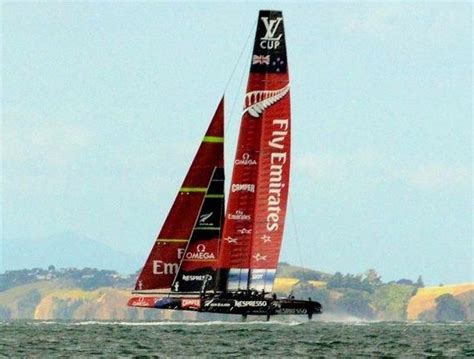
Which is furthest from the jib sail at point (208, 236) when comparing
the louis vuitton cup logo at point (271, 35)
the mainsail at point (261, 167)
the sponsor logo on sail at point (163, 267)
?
the louis vuitton cup logo at point (271, 35)

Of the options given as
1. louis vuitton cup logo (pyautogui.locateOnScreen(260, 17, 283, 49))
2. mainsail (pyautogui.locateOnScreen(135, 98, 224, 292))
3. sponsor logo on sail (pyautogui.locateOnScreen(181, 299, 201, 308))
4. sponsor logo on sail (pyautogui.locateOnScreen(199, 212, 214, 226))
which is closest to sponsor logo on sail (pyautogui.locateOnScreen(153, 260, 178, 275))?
mainsail (pyautogui.locateOnScreen(135, 98, 224, 292))

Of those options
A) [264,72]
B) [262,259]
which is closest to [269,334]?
[262,259]

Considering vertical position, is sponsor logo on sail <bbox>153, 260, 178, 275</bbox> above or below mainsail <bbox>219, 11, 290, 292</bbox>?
below

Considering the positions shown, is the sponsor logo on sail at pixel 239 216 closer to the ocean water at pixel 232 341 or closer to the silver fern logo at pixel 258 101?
the silver fern logo at pixel 258 101

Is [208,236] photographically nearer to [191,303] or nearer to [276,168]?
[191,303]

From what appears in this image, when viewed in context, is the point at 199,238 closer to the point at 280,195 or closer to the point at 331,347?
the point at 280,195

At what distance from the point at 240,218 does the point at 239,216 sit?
0.13m

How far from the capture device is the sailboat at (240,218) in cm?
8669

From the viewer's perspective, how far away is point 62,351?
226 ft

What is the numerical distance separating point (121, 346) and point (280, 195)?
707 inches

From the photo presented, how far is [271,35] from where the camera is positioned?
8719 cm

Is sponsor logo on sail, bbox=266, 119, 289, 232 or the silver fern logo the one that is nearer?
the silver fern logo

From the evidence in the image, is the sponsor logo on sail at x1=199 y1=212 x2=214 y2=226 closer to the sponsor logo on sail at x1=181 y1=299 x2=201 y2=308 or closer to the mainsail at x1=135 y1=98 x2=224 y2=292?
the mainsail at x1=135 y1=98 x2=224 y2=292

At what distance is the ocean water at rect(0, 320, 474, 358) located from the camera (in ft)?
224
